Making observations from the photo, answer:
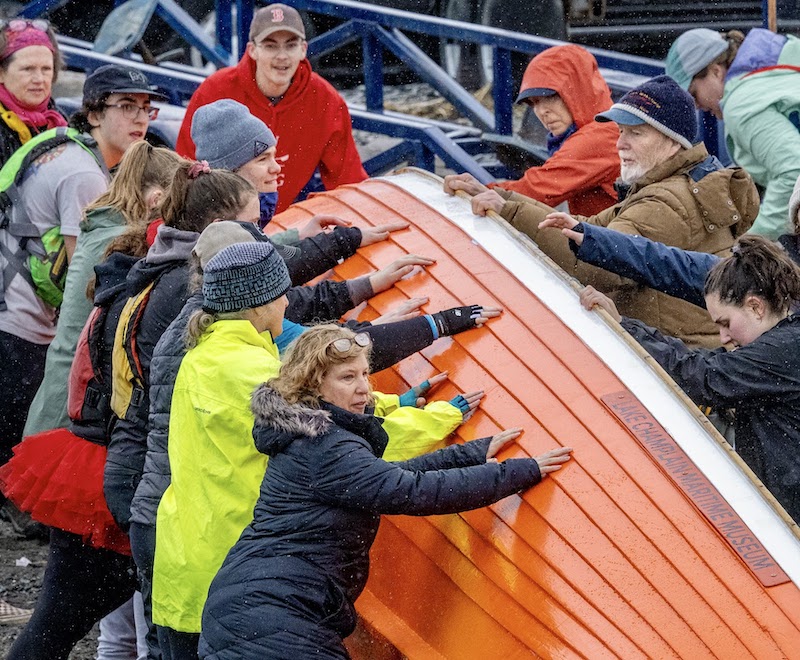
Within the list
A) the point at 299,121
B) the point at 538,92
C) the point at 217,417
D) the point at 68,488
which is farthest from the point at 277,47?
the point at 217,417

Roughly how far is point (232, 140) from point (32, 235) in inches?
42.1

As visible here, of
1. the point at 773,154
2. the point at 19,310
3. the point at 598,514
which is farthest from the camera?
the point at 773,154

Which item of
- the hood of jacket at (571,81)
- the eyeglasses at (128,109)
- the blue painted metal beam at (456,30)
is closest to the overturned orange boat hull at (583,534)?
the hood of jacket at (571,81)

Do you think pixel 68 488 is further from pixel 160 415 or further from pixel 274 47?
pixel 274 47

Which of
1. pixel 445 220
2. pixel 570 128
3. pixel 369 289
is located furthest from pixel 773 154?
pixel 369 289

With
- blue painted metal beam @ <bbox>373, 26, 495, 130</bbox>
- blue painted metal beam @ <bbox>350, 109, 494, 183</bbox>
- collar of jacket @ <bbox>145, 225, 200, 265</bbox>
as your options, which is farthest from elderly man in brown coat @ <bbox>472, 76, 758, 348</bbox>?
blue painted metal beam @ <bbox>373, 26, 495, 130</bbox>

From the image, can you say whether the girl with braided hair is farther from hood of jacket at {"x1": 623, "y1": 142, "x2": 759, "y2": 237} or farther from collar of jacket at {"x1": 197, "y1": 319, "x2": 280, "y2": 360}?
collar of jacket at {"x1": 197, "y1": 319, "x2": 280, "y2": 360}

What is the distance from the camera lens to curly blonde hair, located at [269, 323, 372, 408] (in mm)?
3361

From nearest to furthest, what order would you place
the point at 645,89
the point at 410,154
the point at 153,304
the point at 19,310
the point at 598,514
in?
the point at 598,514 < the point at 153,304 < the point at 645,89 < the point at 19,310 < the point at 410,154

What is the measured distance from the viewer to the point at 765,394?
3.94 metres

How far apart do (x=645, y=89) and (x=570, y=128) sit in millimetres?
805

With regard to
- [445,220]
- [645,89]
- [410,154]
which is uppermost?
[645,89]

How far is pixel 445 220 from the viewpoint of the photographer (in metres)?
4.88

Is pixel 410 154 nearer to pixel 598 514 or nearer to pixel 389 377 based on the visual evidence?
pixel 389 377
